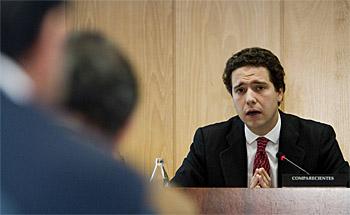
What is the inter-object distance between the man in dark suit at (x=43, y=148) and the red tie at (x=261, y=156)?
1142 millimetres

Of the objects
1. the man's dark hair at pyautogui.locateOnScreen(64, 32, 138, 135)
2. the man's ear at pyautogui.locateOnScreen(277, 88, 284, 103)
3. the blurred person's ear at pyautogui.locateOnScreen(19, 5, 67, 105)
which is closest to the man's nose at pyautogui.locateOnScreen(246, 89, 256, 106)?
the man's ear at pyautogui.locateOnScreen(277, 88, 284, 103)

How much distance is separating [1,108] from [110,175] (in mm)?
61

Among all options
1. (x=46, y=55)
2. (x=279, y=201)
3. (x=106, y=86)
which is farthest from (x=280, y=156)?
(x=46, y=55)

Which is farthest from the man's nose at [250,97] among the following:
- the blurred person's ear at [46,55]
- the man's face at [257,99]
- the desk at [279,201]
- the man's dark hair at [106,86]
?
the blurred person's ear at [46,55]

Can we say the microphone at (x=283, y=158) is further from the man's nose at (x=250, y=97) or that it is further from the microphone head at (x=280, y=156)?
the man's nose at (x=250, y=97)

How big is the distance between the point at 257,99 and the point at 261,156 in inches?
6.2

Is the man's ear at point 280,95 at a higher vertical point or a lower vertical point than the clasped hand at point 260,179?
higher

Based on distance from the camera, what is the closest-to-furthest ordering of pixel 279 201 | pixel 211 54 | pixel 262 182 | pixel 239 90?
pixel 279 201 → pixel 262 182 → pixel 239 90 → pixel 211 54

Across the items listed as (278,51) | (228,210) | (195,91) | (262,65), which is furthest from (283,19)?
(228,210)

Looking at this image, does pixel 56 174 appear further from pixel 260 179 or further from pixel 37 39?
pixel 260 179

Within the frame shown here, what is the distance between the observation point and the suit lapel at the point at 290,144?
1398mm

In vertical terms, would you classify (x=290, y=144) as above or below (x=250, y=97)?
below

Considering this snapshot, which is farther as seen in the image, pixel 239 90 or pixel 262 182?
pixel 239 90

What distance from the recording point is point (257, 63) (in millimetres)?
1576
